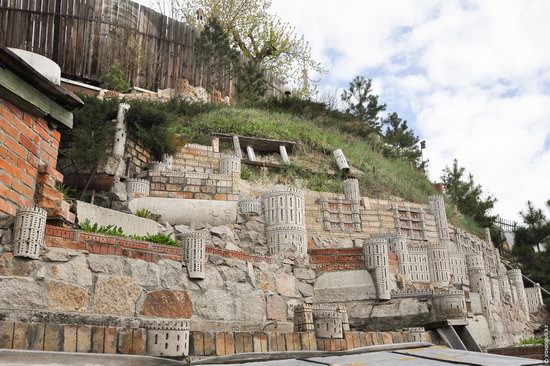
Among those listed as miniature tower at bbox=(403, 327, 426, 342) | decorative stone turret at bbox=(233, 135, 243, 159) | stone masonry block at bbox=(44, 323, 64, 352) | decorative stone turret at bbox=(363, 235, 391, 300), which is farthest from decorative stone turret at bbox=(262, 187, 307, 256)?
stone masonry block at bbox=(44, 323, 64, 352)

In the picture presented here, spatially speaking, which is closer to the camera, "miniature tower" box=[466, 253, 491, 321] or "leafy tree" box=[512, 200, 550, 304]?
"miniature tower" box=[466, 253, 491, 321]

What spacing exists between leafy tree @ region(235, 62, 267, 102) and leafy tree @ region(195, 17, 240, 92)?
0.77 m

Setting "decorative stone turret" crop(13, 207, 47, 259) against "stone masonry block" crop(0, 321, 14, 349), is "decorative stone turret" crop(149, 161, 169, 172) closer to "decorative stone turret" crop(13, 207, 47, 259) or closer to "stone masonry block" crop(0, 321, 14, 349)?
"decorative stone turret" crop(13, 207, 47, 259)

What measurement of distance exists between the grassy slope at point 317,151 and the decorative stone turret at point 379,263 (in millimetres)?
4289

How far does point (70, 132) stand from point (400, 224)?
24.4 feet

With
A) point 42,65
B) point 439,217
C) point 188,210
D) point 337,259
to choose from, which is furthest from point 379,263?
point 42,65

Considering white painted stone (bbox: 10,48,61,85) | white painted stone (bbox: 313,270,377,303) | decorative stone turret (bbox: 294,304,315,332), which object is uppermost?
white painted stone (bbox: 10,48,61,85)

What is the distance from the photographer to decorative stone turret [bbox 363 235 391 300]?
30.7ft

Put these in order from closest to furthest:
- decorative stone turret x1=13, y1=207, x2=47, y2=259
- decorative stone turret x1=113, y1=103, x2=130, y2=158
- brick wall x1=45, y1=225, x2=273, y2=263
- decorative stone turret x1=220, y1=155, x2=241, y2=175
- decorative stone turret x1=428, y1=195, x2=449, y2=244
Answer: decorative stone turret x1=13, y1=207, x2=47, y2=259 < brick wall x1=45, y1=225, x2=273, y2=263 < decorative stone turret x1=113, y1=103, x2=130, y2=158 < decorative stone turret x1=220, y1=155, x2=241, y2=175 < decorative stone turret x1=428, y1=195, x2=449, y2=244

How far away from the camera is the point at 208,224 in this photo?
9.98 meters

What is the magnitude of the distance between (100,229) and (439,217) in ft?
28.8

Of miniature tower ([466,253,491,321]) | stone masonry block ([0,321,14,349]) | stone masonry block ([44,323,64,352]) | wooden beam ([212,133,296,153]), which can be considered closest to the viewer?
stone masonry block ([0,321,14,349])

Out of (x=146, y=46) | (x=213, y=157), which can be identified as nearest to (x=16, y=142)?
(x=213, y=157)

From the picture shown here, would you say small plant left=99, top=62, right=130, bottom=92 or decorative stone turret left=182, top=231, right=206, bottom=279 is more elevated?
small plant left=99, top=62, right=130, bottom=92
